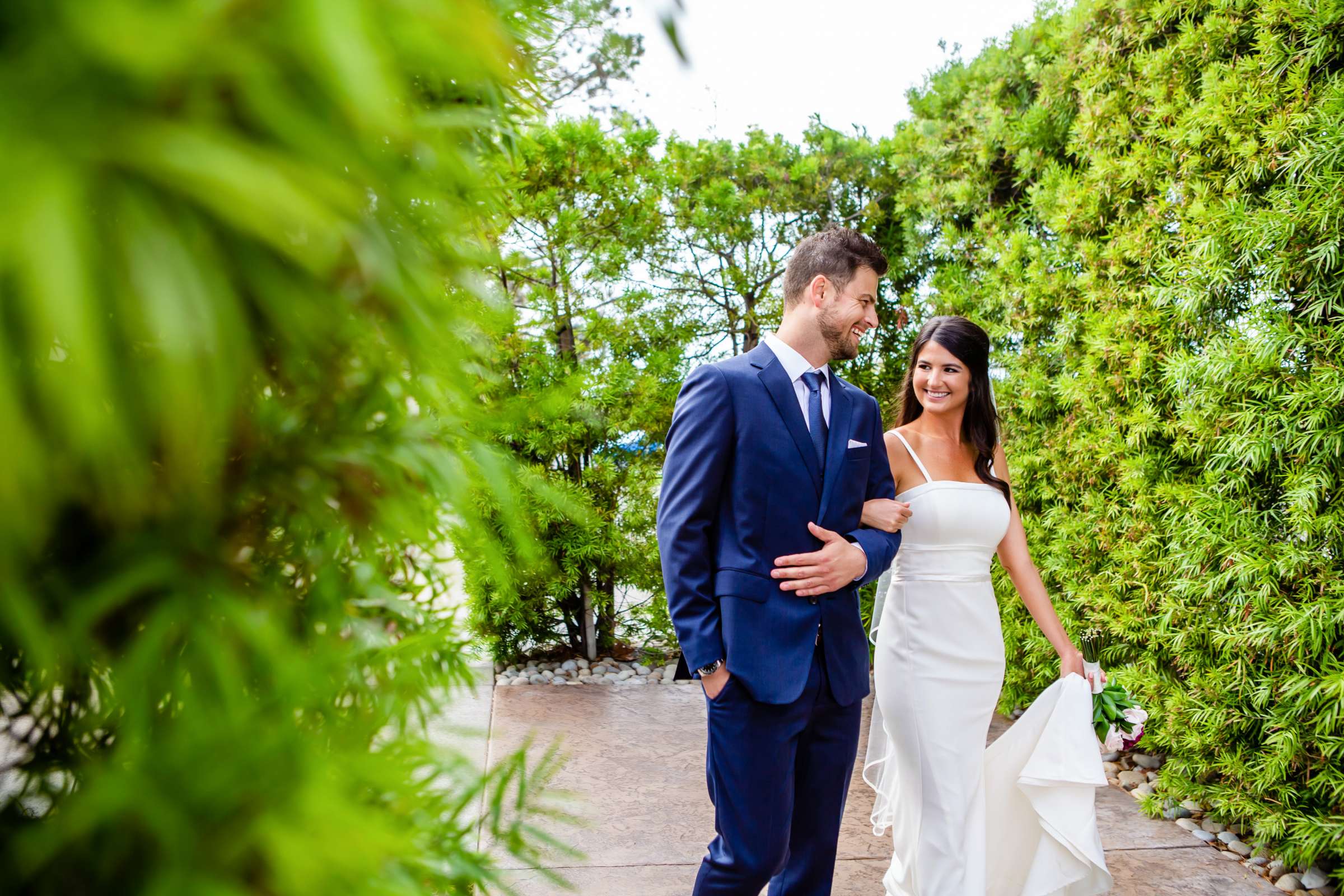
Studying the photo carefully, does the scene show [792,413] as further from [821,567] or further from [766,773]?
[766,773]

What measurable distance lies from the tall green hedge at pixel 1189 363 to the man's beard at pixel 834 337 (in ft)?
6.16

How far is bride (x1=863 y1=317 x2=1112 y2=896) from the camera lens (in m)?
2.99

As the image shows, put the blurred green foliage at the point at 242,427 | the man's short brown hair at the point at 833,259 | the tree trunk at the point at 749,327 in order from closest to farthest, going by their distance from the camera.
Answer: the blurred green foliage at the point at 242,427, the man's short brown hair at the point at 833,259, the tree trunk at the point at 749,327

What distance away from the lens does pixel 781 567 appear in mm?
2502

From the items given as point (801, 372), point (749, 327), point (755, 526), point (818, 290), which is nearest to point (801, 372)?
point (801, 372)

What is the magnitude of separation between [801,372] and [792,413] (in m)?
0.16

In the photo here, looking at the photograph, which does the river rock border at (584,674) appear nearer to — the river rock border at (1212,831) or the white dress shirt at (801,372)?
the river rock border at (1212,831)

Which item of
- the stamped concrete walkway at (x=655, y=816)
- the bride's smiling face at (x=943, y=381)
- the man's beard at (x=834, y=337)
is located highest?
the man's beard at (x=834, y=337)

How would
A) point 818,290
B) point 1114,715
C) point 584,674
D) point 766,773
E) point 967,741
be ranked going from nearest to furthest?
point 766,773, point 818,290, point 967,741, point 1114,715, point 584,674

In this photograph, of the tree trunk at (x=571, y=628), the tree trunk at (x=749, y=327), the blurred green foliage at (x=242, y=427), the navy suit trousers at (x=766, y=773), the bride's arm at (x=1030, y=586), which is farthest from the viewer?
the tree trunk at (x=749, y=327)

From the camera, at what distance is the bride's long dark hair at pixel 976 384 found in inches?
→ 133

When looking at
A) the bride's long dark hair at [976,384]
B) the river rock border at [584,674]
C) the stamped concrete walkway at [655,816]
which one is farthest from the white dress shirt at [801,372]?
the river rock border at [584,674]

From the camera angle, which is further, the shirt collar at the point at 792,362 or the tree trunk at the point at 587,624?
the tree trunk at the point at 587,624

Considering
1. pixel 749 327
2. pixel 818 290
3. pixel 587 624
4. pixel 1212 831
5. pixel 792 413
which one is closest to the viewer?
pixel 792 413
